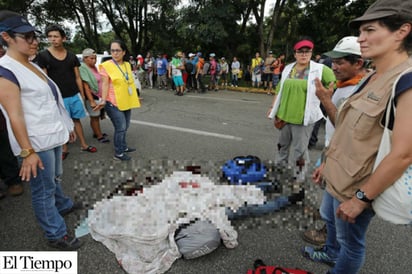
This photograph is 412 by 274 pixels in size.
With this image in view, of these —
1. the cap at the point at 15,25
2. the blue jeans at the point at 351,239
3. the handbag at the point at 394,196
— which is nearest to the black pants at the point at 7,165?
the cap at the point at 15,25

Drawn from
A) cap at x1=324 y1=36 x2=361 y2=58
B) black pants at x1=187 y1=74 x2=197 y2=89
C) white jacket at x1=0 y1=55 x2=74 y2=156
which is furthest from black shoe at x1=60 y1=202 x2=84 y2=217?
black pants at x1=187 y1=74 x2=197 y2=89

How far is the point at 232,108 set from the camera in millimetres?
8234

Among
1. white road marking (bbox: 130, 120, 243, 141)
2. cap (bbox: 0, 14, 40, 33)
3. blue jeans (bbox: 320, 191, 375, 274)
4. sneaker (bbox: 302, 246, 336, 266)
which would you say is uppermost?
cap (bbox: 0, 14, 40, 33)

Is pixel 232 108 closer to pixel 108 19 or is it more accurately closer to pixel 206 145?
pixel 206 145

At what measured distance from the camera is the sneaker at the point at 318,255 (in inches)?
85.6

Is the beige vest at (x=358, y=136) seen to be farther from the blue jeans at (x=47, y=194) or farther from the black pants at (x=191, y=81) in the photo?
the black pants at (x=191, y=81)

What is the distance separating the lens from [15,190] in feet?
10.1

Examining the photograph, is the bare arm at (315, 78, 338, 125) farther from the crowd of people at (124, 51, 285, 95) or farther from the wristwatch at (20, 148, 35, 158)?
the crowd of people at (124, 51, 285, 95)

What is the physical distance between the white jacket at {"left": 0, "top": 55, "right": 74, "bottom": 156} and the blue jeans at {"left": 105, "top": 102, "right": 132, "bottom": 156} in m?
1.79

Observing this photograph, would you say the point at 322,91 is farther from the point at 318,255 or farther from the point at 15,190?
the point at 15,190

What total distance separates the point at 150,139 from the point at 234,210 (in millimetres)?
2893

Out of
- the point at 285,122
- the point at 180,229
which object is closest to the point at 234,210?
the point at 180,229

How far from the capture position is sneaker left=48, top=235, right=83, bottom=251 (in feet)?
7.40

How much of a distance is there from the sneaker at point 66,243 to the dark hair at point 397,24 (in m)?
2.60
